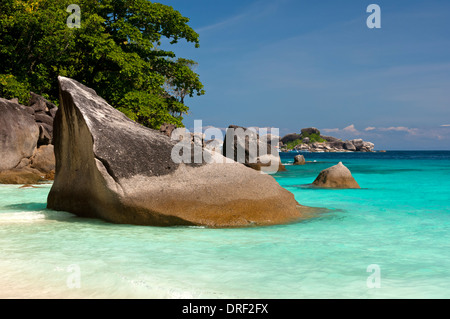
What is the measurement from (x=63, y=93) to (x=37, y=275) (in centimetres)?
524

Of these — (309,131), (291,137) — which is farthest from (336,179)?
(291,137)

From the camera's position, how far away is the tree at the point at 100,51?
2366cm

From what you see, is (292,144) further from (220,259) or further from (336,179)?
(220,259)

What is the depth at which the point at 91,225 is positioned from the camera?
8516 mm

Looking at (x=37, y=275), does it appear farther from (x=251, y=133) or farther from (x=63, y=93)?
(x=251, y=133)

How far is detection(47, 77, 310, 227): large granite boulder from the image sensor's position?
27.7 feet

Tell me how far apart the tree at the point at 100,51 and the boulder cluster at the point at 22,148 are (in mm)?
3773

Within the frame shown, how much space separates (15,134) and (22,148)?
0.68 metres

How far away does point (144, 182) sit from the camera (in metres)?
8.52

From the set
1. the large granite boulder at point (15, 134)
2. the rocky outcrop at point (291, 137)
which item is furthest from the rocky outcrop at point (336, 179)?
the rocky outcrop at point (291, 137)

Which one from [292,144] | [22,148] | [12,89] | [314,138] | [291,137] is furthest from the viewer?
[291,137]

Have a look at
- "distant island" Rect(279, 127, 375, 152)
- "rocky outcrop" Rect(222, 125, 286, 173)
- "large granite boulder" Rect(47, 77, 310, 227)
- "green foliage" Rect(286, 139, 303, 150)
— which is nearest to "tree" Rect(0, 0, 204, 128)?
"rocky outcrop" Rect(222, 125, 286, 173)

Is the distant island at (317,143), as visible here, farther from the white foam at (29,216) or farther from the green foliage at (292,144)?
the white foam at (29,216)

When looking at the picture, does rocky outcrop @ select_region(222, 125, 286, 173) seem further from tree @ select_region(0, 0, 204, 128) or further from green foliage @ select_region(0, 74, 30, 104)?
green foliage @ select_region(0, 74, 30, 104)
